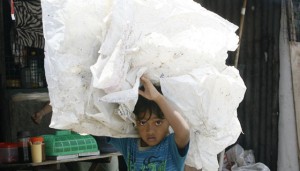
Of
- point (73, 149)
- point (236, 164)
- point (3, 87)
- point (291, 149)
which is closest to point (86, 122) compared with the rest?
point (73, 149)

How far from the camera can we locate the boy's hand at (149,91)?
2.41 metres

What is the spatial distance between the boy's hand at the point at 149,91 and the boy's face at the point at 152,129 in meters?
0.26

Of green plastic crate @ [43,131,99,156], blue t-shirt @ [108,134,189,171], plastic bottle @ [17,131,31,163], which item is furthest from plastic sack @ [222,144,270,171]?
blue t-shirt @ [108,134,189,171]

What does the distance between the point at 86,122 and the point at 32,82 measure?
330 centimetres

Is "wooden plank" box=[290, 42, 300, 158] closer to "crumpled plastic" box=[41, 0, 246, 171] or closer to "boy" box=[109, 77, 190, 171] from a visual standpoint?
"crumpled plastic" box=[41, 0, 246, 171]

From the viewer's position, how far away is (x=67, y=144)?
442 cm

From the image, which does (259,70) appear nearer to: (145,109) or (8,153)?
(8,153)

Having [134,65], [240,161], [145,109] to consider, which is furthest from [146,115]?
[240,161]

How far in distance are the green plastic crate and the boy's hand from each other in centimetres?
213

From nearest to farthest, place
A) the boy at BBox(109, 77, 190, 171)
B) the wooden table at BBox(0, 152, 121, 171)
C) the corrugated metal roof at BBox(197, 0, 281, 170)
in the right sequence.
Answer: the boy at BBox(109, 77, 190, 171) < the wooden table at BBox(0, 152, 121, 171) < the corrugated metal roof at BBox(197, 0, 281, 170)

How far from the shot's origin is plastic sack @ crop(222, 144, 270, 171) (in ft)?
19.0

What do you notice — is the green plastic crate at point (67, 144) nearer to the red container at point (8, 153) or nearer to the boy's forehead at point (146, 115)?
the red container at point (8, 153)

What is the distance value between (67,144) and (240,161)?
230 cm

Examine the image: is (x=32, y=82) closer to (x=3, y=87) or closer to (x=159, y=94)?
(x=3, y=87)
